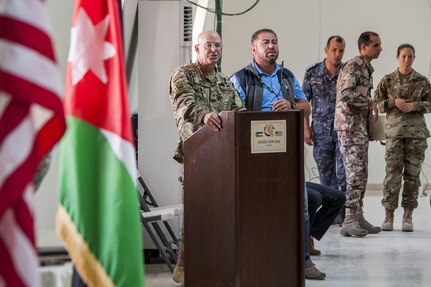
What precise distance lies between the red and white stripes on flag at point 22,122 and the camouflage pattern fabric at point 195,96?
9.47 feet

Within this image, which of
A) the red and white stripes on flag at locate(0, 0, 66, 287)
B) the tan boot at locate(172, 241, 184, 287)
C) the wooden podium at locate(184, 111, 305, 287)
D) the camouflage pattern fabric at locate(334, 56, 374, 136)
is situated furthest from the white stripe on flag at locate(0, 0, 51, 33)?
the camouflage pattern fabric at locate(334, 56, 374, 136)

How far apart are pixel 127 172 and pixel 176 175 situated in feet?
12.2

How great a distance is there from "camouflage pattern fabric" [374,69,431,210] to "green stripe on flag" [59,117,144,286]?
18.9 feet

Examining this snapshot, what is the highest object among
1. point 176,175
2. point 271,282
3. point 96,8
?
point 96,8

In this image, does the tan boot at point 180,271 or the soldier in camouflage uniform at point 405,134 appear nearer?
the tan boot at point 180,271

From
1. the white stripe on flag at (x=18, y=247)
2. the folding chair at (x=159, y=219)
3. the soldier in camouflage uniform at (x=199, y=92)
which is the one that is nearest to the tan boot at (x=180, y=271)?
the soldier in camouflage uniform at (x=199, y=92)

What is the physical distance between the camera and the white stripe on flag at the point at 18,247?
178 cm

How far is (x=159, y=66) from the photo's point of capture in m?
6.01

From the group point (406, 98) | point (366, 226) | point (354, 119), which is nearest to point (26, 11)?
point (354, 119)

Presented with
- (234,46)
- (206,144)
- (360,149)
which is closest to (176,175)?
(206,144)

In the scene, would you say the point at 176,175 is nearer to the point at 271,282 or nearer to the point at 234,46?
the point at 271,282

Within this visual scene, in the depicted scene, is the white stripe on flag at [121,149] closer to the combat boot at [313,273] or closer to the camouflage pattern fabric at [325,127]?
the combat boot at [313,273]

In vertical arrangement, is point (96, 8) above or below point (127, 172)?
above

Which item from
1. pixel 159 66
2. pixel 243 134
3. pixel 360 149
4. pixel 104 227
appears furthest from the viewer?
pixel 360 149
